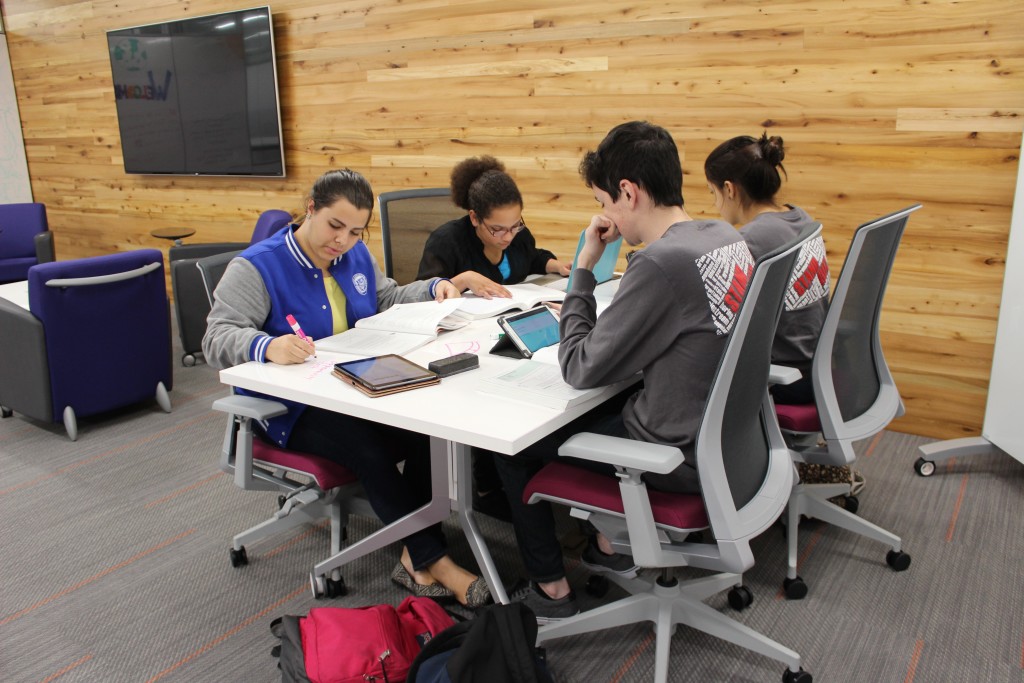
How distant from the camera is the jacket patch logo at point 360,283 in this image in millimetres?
2484

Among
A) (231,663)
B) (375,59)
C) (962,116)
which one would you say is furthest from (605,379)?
(375,59)

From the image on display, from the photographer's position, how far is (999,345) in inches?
119

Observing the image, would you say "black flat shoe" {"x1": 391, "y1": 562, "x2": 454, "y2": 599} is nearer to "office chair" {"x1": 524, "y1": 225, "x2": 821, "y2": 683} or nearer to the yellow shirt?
"office chair" {"x1": 524, "y1": 225, "x2": 821, "y2": 683}

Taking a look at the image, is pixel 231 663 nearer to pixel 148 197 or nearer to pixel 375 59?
pixel 375 59

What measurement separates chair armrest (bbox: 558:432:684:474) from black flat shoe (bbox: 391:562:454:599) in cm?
79

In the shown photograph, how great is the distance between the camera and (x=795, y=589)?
225 cm

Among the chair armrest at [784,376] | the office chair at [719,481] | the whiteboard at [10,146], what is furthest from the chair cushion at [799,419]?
the whiteboard at [10,146]

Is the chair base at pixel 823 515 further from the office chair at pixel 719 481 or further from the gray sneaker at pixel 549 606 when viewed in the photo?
the gray sneaker at pixel 549 606

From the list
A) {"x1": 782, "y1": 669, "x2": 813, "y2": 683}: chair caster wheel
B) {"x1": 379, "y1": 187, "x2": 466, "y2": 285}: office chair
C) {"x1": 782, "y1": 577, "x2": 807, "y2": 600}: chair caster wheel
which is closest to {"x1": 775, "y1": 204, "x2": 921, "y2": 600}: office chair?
{"x1": 782, "y1": 577, "x2": 807, "y2": 600}: chair caster wheel

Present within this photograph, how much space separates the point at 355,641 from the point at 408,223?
5.73ft

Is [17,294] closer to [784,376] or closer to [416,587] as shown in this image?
[416,587]

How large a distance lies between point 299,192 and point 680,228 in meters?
3.90

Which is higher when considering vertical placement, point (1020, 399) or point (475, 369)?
point (475, 369)

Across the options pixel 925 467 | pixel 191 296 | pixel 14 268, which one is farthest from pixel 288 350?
pixel 14 268
